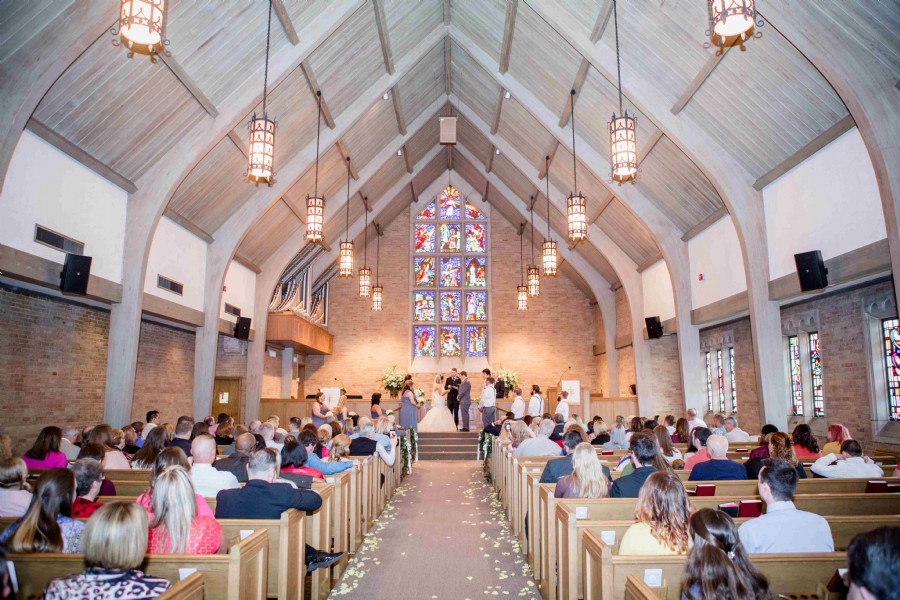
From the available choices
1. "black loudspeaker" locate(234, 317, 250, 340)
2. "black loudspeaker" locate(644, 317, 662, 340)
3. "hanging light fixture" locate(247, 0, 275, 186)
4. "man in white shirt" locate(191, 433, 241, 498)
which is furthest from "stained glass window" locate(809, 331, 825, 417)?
"black loudspeaker" locate(234, 317, 250, 340)

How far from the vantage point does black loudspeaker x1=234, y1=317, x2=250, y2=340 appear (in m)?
12.6

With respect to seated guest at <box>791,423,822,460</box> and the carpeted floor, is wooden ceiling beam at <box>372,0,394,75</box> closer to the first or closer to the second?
the carpeted floor

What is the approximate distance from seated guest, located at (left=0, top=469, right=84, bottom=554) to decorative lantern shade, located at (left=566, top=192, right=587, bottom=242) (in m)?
7.52

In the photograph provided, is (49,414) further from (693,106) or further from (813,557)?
(693,106)

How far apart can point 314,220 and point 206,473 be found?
17.3 feet

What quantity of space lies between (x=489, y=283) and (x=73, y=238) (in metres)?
12.8

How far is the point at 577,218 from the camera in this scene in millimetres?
9062

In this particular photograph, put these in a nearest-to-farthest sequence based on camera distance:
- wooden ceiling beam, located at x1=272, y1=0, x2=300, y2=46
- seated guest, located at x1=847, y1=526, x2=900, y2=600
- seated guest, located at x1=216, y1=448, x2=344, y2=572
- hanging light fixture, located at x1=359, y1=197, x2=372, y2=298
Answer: seated guest, located at x1=847, y1=526, x2=900, y2=600
seated guest, located at x1=216, y1=448, x2=344, y2=572
wooden ceiling beam, located at x1=272, y1=0, x2=300, y2=46
hanging light fixture, located at x1=359, y1=197, x2=372, y2=298

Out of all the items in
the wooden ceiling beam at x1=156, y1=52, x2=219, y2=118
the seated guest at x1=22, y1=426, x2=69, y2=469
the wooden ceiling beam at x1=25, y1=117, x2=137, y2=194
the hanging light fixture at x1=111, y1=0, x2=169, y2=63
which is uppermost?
the wooden ceiling beam at x1=156, y1=52, x2=219, y2=118

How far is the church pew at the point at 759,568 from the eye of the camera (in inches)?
97.0

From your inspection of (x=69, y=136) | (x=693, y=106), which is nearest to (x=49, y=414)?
(x=69, y=136)

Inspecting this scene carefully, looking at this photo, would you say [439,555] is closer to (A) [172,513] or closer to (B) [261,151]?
(A) [172,513]

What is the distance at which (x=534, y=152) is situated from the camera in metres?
13.3

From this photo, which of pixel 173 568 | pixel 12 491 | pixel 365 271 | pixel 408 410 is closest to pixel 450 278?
pixel 365 271
